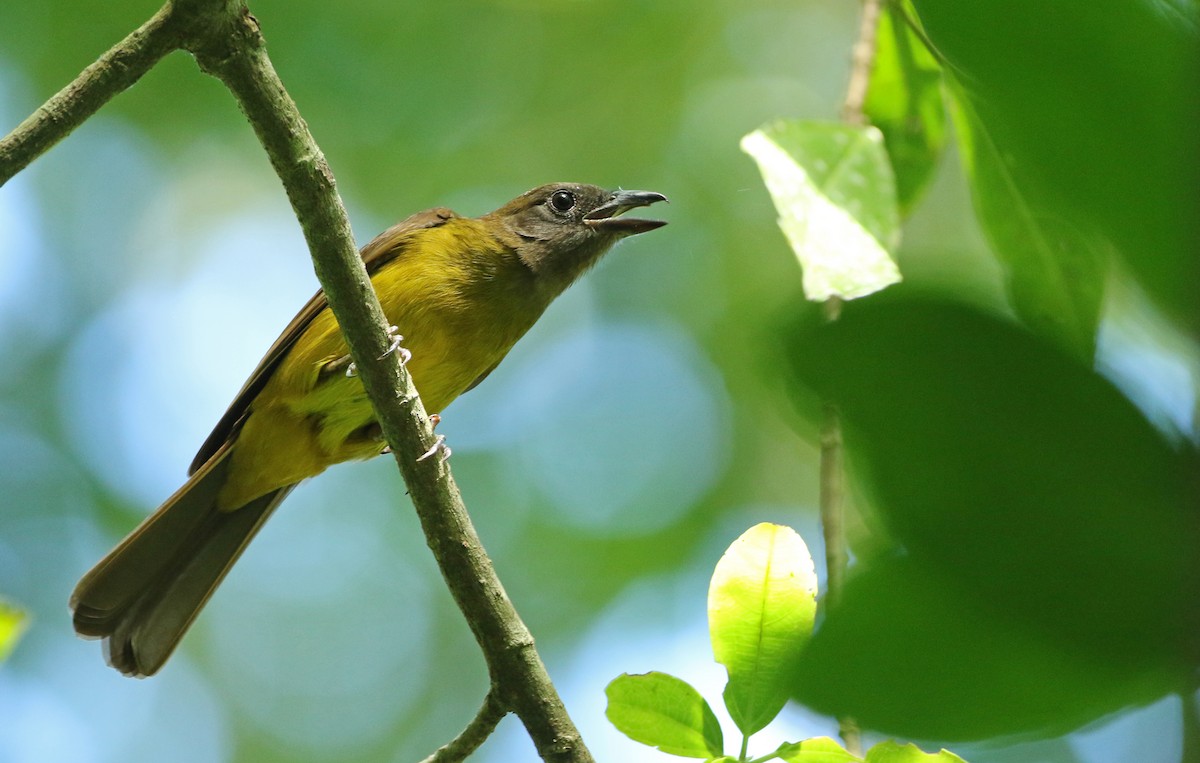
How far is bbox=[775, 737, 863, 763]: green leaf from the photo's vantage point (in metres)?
1.72

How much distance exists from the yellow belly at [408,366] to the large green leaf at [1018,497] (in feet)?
13.1

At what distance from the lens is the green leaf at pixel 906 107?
2.71 meters

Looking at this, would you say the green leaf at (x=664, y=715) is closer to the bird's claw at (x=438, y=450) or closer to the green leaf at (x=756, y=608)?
the green leaf at (x=756, y=608)

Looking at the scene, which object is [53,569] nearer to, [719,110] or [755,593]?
[719,110]

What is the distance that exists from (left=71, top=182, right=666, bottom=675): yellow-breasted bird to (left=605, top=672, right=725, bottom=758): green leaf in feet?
9.07

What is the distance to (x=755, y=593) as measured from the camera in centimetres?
172

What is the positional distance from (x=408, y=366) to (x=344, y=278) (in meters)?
1.55

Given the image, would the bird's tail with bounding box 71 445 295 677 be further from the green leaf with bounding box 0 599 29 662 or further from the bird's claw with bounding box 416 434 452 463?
the green leaf with bounding box 0 599 29 662

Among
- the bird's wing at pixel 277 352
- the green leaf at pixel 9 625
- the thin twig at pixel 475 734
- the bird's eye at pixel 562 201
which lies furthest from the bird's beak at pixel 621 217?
the green leaf at pixel 9 625

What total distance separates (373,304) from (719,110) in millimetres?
7875

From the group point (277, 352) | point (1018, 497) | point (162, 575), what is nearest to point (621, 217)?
point (277, 352)

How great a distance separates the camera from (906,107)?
111 inches

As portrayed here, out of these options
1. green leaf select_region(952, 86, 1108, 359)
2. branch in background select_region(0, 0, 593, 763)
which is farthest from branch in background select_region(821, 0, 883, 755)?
branch in background select_region(0, 0, 593, 763)

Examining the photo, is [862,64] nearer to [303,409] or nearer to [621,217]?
[621,217]
